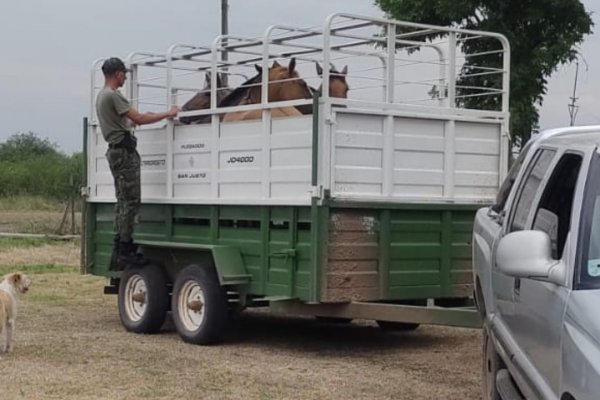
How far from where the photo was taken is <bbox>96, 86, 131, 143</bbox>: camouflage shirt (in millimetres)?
10727

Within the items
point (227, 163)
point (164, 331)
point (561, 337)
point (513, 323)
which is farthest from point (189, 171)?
point (561, 337)

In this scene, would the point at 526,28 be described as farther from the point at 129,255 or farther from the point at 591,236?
the point at 591,236

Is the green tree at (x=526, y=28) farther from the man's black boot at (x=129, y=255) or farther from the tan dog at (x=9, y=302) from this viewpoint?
the tan dog at (x=9, y=302)

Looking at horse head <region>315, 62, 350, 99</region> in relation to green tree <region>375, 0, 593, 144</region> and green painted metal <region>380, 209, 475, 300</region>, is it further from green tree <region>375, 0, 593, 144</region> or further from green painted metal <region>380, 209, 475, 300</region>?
green tree <region>375, 0, 593, 144</region>

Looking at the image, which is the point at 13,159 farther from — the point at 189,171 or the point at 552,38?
the point at 189,171

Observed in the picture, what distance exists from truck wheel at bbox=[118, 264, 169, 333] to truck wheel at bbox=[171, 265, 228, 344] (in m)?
0.36

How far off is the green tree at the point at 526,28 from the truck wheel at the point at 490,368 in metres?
13.1

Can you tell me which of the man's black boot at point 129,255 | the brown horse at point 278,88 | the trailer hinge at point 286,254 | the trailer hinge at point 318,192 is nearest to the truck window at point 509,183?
the trailer hinge at point 318,192

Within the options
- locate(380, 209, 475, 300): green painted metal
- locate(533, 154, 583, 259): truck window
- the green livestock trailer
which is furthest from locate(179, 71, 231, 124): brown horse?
locate(533, 154, 583, 259): truck window

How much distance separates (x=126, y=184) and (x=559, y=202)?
6499 millimetres

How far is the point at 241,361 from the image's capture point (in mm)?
9312

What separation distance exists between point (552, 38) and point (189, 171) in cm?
1211

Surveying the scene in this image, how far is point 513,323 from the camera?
548cm

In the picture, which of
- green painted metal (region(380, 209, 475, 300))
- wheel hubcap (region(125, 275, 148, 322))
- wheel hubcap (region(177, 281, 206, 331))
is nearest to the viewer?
green painted metal (region(380, 209, 475, 300))
